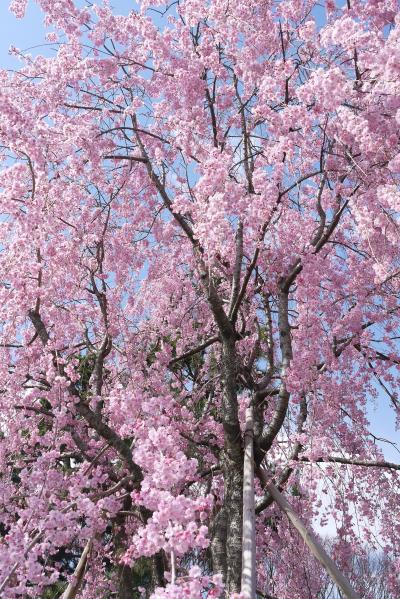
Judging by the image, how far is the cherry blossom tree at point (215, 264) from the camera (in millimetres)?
4793

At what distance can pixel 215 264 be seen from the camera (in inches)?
249

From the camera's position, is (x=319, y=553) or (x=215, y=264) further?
(x=215, y=264)

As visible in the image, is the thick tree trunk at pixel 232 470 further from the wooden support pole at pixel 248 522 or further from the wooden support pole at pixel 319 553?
the wooden support pole at pixel 319 553

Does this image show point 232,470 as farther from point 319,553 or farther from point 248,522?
point 319,553

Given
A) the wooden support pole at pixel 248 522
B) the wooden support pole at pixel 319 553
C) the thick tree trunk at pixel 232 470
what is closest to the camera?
the wooden support pole at pixel 248 522

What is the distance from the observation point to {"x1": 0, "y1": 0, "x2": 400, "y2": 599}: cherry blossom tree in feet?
15.7

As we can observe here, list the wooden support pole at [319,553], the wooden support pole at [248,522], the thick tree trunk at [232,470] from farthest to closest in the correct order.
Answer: the thick tree trunk at [232,470], the wooden support pole at [319,553], the wooden support pole at [248,522]

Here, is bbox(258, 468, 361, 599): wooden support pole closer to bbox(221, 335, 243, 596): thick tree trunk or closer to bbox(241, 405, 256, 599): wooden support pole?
bbox(241, 405, 256, 599): wooden support pole

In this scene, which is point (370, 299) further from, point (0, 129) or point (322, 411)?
point (0, 129)

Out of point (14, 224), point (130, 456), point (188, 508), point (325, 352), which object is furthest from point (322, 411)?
point (14, 224)

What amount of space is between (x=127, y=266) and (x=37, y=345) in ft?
7.42

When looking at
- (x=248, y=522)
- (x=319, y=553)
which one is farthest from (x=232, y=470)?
(x=319, y=553)

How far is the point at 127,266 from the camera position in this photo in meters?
7.96

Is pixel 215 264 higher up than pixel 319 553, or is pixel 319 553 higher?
pixel 215 264
